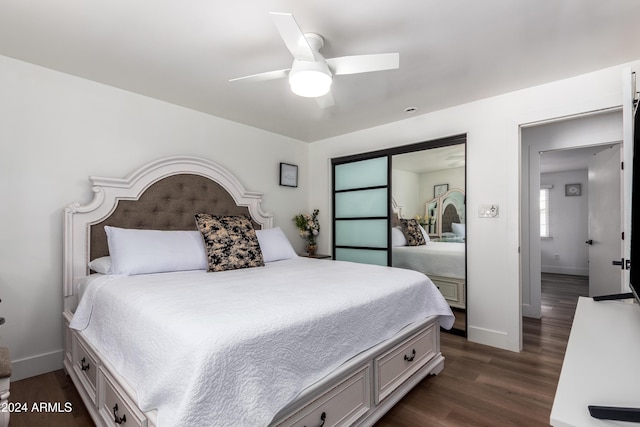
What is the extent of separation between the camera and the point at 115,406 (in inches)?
59.2

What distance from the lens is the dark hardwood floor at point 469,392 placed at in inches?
71.9

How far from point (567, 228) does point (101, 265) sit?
315 inches

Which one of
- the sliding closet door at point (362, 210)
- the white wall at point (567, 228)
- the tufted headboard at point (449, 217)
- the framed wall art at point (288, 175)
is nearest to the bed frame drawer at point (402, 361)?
the tufted headboard at point (449, 217)

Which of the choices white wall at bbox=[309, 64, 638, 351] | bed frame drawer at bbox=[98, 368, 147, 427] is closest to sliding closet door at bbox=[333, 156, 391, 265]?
white wall at bbox=[309, 64, 638, 351]

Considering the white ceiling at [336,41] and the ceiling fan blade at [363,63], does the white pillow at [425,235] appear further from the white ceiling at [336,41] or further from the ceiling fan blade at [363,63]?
the ceiling fan blade at [363,63]

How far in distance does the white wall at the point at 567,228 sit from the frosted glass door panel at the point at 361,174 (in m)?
5.03

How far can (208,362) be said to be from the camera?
1071 millimetres

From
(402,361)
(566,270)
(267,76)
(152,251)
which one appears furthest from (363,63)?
(566,270)

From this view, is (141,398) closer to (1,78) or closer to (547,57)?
(1,78)

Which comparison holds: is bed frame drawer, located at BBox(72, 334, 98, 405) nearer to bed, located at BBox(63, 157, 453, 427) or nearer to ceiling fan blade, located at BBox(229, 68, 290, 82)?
bed, located at BBox(63, 157, 453, 427)

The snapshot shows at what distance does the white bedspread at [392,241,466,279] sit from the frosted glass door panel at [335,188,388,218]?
543 millimetres

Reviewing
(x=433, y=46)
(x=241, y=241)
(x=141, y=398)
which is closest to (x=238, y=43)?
(x=433, y=46)

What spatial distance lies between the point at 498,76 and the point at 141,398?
10.2ft

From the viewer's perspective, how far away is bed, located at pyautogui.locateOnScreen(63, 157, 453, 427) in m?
1.14
